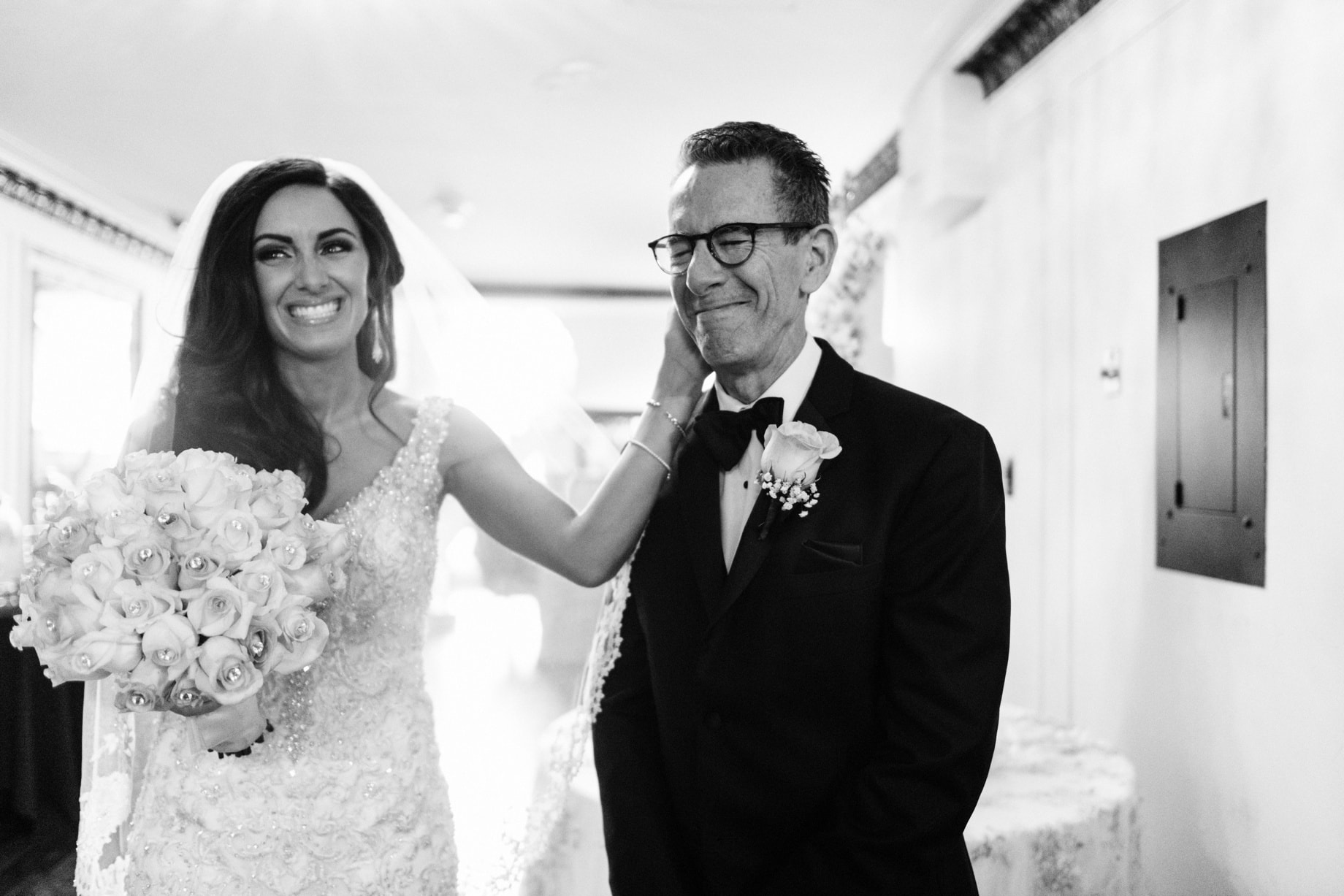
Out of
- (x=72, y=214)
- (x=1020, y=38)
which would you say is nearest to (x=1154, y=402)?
(x=1020, y=38)

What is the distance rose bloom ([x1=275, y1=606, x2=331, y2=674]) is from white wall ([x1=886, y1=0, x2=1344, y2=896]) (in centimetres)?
239

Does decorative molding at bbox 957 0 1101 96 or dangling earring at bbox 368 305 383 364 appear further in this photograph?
decorative molding at bbox 957 0 1101 96

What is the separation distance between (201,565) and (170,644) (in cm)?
11

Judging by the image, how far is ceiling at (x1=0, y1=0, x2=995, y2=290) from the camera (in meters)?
4.98

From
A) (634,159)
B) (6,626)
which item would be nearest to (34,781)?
(6,626)

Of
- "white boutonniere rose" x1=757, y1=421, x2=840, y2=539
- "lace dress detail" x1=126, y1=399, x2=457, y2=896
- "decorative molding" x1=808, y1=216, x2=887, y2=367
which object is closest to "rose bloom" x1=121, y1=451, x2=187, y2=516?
"lace dress detail" x1=126, y1=399, x2=457, y2=896

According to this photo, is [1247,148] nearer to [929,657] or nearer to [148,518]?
[929,657]

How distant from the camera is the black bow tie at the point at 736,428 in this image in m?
1.55

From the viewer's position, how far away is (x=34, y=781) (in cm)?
375

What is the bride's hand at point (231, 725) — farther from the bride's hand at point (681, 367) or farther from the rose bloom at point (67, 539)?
the bride's hand at point (681, 367)

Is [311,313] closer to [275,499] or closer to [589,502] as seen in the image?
[275,499]

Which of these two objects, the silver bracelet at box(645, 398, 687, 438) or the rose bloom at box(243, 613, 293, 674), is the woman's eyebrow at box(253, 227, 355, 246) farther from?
the rose bloom at box(243, 613, 293, 674)

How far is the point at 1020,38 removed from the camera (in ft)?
15.3

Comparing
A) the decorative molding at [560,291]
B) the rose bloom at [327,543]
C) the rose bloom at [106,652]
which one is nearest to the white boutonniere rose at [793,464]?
the rose bloom at [327,543]
